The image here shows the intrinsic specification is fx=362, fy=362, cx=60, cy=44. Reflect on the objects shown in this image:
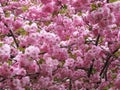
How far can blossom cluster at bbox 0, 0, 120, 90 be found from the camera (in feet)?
17.2

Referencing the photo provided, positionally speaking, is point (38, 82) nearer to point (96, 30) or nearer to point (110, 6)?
point (96, 30)

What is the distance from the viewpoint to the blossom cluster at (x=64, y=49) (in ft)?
17.2

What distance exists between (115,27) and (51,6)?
44.3 inches

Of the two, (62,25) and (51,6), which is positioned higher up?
(51,6)

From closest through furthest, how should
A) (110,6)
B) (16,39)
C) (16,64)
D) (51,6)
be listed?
(110,6) < (16,64) < (51,6) < (16,39)

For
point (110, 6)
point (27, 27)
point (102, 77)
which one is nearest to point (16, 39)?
point (27, 27)

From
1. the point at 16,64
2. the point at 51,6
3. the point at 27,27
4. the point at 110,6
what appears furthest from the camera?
the point at 27,27

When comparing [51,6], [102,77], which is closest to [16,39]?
[51,6]

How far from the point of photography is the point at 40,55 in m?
5.77

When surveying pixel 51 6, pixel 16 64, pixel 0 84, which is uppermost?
pixel 51 6

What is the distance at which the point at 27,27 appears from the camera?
255 inches

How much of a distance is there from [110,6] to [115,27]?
1.20 m

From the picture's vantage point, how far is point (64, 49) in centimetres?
580

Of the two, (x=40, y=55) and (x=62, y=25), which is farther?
(x=62, y=25)
